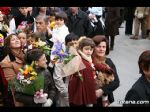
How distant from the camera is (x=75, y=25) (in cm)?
551

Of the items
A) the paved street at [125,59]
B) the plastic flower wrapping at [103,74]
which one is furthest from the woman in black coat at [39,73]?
the paved street at [125,59]

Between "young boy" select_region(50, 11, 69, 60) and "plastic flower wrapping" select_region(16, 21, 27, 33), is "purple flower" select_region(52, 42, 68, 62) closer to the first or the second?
"young boy" select_region(50, 11, 69, 60)

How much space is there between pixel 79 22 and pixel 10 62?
1833mm

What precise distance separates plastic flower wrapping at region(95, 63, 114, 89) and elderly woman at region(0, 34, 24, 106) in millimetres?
676

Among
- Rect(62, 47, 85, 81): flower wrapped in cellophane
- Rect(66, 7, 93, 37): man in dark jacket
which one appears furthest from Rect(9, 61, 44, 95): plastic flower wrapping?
Rect(66, 7, 93, 37): man in dark jacket

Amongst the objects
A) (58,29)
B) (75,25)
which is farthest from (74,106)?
(75,25)

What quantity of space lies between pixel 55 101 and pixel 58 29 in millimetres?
1034

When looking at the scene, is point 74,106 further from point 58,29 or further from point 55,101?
point 58,29

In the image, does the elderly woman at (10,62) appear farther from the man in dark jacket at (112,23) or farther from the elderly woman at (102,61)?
the man in dark jacket at (112,23)

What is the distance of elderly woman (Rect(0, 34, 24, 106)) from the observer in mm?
3844

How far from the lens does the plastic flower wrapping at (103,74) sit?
3.81 m

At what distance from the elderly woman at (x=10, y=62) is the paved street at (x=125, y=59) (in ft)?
2.97

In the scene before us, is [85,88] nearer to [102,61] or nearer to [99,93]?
[99,93]

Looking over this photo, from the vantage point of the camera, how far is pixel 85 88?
147 inches
